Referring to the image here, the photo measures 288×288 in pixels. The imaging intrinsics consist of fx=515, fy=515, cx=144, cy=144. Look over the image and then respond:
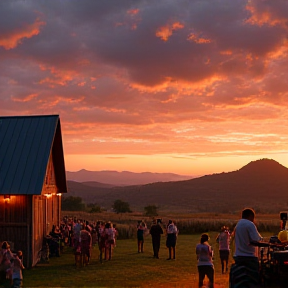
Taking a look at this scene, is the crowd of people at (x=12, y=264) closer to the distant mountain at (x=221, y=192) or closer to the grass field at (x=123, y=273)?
the grass field at (x=123, y=273)

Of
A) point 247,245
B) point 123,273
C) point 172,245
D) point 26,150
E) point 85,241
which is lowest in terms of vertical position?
point 123,273

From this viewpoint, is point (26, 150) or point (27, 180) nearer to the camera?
point (27, 180)

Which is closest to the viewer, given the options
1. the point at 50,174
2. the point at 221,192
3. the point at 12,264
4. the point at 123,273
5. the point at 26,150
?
the point at 12,264

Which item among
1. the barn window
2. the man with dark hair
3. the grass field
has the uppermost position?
the barn window

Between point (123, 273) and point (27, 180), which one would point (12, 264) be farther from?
point (27, 180)

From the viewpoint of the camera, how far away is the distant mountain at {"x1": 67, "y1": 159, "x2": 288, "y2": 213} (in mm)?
133000

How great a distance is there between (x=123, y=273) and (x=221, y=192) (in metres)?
135

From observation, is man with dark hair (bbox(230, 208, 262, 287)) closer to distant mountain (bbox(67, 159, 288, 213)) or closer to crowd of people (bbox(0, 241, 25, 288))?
crowd of people (bbox(0, 241, 25, 288))

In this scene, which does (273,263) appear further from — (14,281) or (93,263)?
(93,263)

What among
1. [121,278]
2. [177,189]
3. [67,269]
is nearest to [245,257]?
[121,278]

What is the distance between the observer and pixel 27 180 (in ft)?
70.1

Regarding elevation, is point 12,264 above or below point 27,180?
below

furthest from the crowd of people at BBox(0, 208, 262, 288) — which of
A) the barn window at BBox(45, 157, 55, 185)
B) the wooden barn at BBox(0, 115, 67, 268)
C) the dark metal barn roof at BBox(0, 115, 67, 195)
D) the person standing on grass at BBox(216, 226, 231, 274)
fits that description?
the dark metal barn roof at BBox(0, 115, 67, 195)

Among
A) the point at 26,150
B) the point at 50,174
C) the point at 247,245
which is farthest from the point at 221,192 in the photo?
the point at 247,245
